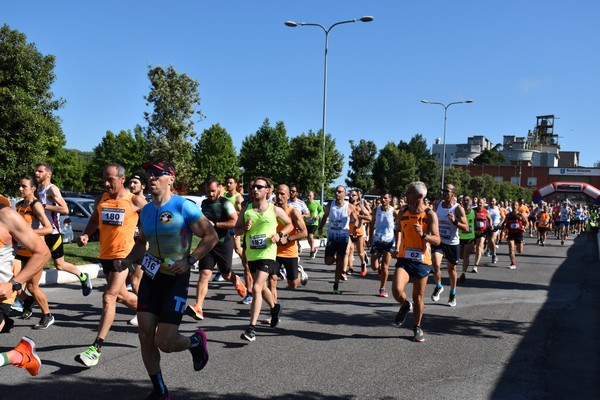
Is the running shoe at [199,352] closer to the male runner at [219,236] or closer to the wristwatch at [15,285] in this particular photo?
the wristwatch at [15,285]

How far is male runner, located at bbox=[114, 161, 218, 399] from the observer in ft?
14.1

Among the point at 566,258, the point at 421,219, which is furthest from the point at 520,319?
the point at 566,258

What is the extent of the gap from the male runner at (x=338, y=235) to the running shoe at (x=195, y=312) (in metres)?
3.30

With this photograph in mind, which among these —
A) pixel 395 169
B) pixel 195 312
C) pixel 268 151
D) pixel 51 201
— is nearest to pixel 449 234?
pixel 195 312

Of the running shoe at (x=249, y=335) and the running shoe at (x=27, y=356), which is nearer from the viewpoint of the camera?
the running shoe at (x=27, y=356)

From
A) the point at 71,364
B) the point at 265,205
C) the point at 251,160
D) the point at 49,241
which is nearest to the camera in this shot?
the point at 71,364

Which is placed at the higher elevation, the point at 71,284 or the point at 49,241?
the point at 49,241

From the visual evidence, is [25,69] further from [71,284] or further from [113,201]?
[113,201]

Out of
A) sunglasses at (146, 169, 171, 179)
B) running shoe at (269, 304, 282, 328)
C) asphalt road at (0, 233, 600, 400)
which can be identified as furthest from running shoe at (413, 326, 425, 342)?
A: sunglasses at (146, 169, 171, 179)

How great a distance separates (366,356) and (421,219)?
1.95 meters

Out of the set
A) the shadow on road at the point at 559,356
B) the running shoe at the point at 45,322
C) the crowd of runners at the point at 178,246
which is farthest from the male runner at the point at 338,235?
the running shoe at the point at 45,322

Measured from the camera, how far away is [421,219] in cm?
717

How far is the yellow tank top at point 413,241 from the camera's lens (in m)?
6.91

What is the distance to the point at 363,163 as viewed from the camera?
75.9 meters
